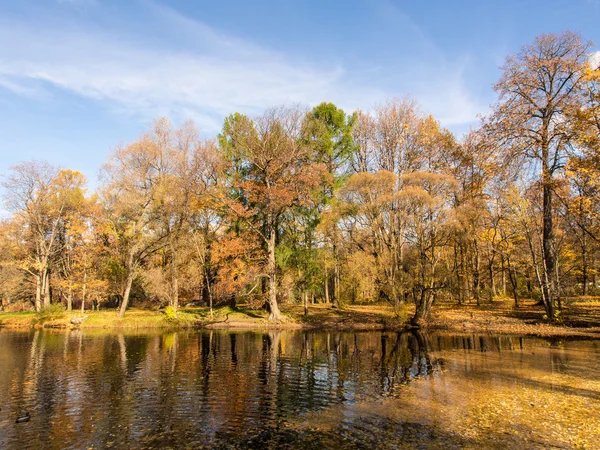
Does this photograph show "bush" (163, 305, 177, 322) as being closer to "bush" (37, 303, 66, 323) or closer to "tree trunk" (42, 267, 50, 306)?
"bush" (37, 303, 66, 323)

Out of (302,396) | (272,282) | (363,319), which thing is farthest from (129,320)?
(302,396)

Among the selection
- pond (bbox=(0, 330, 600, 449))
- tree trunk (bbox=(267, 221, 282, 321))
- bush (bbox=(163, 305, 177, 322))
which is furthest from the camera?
bush (bbox=(163, 305, 177, 322))

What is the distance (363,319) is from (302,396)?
23680mm

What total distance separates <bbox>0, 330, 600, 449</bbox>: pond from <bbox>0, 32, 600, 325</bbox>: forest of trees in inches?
478

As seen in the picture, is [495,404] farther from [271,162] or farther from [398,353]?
[271,162]

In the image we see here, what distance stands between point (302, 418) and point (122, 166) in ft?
116

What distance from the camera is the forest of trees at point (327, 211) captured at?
101 ft

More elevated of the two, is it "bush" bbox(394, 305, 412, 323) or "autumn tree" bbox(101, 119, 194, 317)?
"autumn tree" bbox(101, 119, 194, 317)

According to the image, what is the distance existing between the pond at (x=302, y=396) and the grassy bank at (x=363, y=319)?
5952 millimetres

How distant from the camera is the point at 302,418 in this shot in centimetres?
1130

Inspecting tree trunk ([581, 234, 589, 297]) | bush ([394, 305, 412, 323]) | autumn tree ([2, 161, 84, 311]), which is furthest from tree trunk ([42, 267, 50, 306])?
tree trunk ([581, 234, 589, 297])

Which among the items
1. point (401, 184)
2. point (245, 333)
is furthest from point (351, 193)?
point (245, 333)

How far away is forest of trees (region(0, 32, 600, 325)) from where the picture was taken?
30.9m

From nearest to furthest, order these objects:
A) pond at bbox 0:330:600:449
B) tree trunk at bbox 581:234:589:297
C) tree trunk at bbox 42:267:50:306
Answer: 1. pond at bbox 0:330:600:449
2. tree trunk at bbox 581:234:589:297
3. tree trunk at bbox 42:267:50:306
